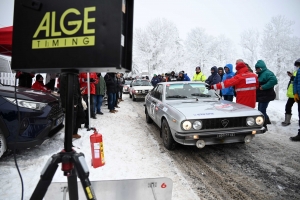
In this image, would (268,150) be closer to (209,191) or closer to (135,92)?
(209,191)

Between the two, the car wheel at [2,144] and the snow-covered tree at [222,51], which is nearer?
the car wheel at [2,144]

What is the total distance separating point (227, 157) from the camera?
3.68m

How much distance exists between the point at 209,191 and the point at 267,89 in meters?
4.06

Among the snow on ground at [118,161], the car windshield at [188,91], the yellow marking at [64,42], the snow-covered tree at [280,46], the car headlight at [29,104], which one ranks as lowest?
the snow on ground at [118,161]

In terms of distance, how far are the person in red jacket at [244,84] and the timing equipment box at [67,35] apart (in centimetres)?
417

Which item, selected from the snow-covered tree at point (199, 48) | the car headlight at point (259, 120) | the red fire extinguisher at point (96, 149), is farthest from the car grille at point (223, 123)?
the snow-covered tree at point (199, 48)

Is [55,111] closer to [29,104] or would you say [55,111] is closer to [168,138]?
[29,104]

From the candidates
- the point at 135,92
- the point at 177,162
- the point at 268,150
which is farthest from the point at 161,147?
the point at 135,92

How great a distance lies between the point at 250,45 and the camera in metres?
29.1

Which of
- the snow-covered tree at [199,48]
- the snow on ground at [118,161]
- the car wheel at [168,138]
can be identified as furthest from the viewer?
the snow-covered tree at [199,48]

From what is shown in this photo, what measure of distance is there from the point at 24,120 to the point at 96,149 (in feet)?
3.91

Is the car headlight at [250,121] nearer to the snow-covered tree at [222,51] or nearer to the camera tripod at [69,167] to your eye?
the camera tripod at [69,167]

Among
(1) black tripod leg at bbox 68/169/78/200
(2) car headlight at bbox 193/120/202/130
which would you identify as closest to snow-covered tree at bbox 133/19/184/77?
(2) car headlight at bbox 193/120/202/130

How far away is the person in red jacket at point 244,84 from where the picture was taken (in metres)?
4.83
